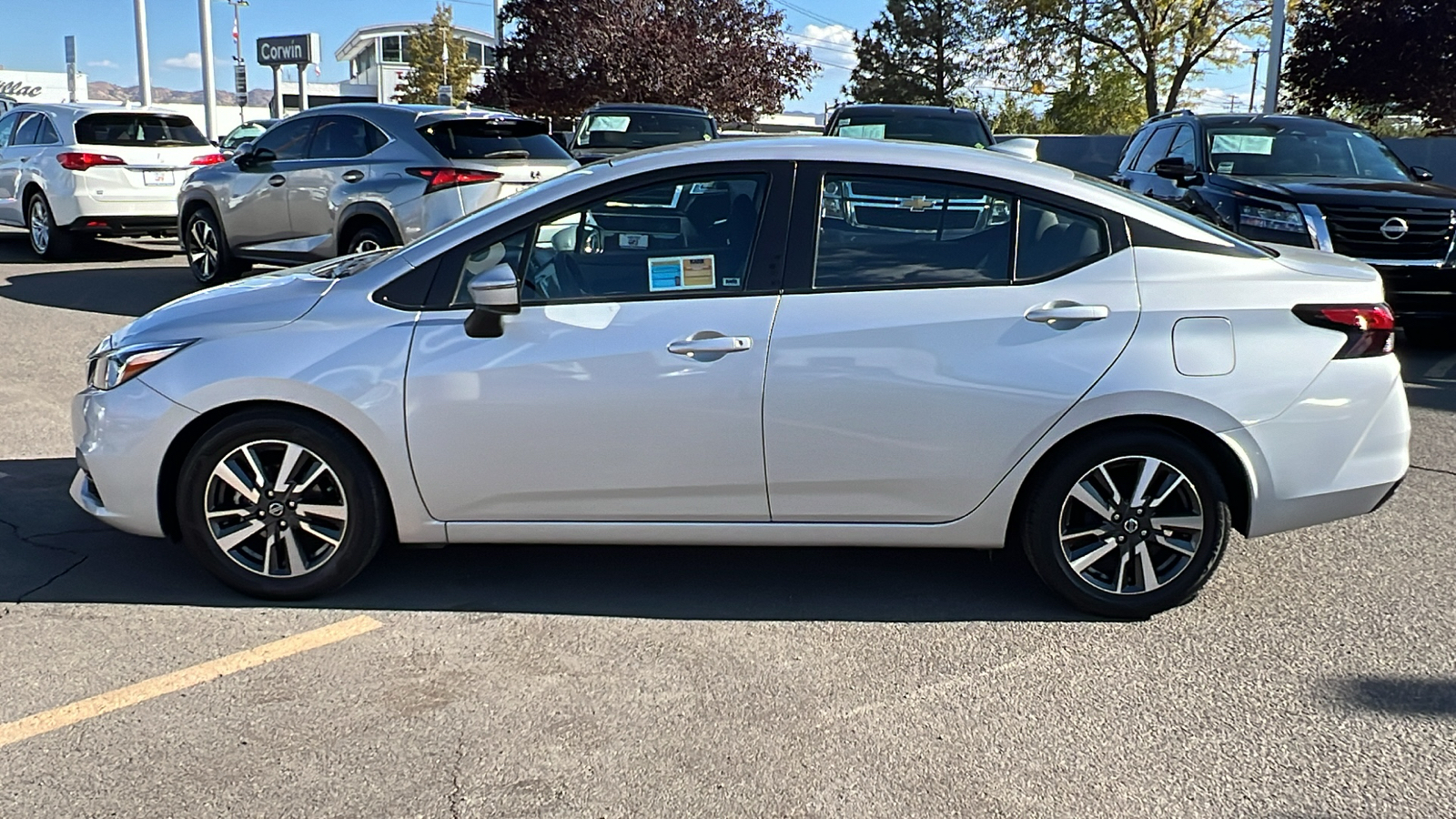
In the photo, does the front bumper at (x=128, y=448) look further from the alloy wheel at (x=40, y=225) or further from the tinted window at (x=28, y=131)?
the tinted window at (x=28, y=131)

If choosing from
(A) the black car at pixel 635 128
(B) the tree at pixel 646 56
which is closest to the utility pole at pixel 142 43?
(B) the tree at pixel 646 56

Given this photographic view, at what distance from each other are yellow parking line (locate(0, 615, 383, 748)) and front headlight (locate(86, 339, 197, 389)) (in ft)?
3.48

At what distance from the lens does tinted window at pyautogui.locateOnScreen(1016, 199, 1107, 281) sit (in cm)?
427

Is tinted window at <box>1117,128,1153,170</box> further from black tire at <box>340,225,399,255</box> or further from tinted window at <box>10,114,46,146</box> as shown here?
tinted window at <box>10,114,46,146</box>

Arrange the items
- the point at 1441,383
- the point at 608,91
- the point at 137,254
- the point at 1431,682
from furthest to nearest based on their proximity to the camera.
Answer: the point at 608,91, the point at 137,254, the point at 1441,383, the point at 1431,682

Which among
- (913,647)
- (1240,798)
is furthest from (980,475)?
(1240,798)

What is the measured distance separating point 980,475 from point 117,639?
2.84 m

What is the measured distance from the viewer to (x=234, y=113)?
72375mm

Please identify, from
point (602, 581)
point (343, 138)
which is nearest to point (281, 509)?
point (602, 581)

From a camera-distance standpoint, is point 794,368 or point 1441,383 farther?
point 1441,383

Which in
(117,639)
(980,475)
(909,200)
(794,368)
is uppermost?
(909,200)

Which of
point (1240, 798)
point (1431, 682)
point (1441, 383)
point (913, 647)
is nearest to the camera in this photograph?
point (1240, 798)

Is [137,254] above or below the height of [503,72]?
below

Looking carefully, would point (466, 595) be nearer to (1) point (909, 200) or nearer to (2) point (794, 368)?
(2) point (794, 368)
